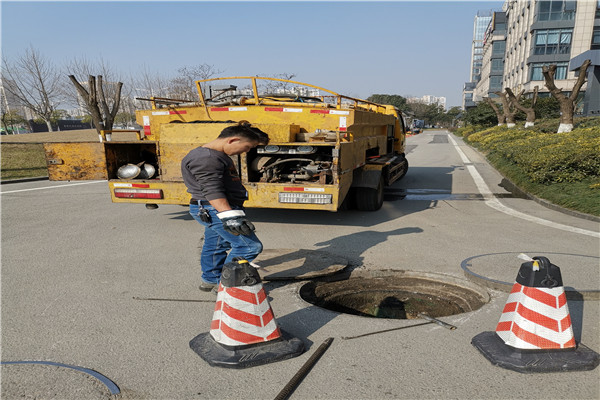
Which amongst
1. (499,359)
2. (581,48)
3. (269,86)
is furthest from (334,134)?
(581,48)

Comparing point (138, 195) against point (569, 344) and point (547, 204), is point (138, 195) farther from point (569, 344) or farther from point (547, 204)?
point (547, 204)

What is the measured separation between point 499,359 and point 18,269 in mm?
4980

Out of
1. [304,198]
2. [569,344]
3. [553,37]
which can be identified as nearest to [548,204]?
[304,198]

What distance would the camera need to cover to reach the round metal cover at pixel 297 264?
4348mm

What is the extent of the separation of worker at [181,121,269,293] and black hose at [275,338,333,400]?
0.98 m

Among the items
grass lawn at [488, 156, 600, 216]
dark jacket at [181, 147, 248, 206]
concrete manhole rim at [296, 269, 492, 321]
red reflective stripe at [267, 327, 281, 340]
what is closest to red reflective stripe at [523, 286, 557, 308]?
concrete manhole rim at [296, 269, 492, 321]

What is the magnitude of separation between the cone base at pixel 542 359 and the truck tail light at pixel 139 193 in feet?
16.6

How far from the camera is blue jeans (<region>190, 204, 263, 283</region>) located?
3502mm

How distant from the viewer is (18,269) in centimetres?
466

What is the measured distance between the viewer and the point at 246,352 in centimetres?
276

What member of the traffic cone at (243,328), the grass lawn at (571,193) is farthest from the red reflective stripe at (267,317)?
the grass lawn at (571,193)

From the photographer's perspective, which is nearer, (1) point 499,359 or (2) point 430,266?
(1) point 499,359

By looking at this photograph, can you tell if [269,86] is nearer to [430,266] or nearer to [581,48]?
[430,266]

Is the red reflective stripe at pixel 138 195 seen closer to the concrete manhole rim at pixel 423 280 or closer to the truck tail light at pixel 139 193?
the truck tail light at pixel 139 193
